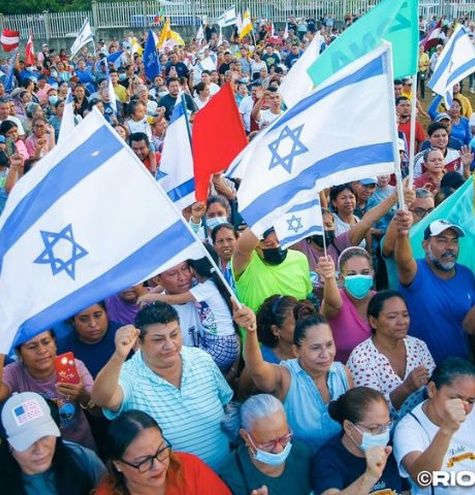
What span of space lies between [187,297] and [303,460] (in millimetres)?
1341

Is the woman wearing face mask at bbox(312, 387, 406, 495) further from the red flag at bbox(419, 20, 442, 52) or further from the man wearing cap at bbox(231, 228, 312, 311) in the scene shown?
the red flag at bbox(419, 20, 442, 52)

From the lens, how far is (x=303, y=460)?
332 cm

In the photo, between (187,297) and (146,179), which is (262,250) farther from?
(146,179)

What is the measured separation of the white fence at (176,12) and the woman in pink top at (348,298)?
2996 centimetres

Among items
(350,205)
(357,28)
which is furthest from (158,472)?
(357,28)

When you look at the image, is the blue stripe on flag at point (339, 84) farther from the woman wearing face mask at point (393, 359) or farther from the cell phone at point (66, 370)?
the cell phone at point (66, 370)

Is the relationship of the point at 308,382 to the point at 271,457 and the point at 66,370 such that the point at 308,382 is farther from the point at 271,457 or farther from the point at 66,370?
the point at 66,370

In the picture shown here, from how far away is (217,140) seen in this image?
496 centimetres

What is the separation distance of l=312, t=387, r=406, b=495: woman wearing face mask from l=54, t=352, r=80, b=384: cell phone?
1.28 metres

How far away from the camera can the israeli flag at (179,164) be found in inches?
215

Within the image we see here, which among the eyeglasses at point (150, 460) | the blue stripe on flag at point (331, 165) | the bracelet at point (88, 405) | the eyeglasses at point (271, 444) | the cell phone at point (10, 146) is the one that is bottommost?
the eyeglasses at point (271, 444)

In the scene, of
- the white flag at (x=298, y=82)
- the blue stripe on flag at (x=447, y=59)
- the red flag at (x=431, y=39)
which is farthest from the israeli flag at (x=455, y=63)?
the red flag at (x=431, y=39)

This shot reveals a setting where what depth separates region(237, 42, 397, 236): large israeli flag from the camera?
12.2 feet

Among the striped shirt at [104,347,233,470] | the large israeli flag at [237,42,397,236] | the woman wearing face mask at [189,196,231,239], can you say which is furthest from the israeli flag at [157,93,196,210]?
the striped shirt at [104,347,233,470]
